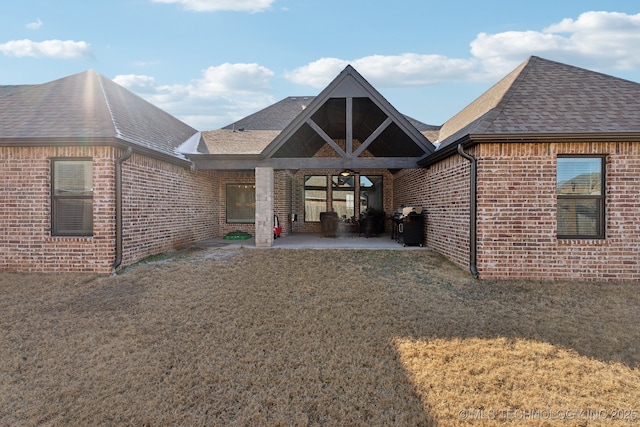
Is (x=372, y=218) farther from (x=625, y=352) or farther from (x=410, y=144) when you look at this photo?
(x=625, y=352)

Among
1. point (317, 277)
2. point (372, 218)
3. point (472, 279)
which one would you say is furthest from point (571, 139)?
point (372, 218)

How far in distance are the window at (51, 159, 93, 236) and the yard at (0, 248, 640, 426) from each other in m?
1.08

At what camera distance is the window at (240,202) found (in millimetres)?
13281

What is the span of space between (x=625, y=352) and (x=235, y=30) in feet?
35.7

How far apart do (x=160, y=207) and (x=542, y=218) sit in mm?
8935

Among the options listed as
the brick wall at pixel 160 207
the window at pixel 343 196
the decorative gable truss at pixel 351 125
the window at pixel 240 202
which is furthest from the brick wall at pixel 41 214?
the window at pixel 343 196

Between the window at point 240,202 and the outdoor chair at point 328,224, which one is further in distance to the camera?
the window at point 240,202

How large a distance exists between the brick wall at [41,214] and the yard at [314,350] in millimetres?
450

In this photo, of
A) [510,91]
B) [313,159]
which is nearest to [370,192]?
[313,159]

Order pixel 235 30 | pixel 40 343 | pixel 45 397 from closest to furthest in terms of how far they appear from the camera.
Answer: pixel 45 397 → pixel 40 343 → pixel 235 30

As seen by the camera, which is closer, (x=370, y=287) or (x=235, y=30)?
(x=370, y=287)

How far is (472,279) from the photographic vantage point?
6578 millimetres

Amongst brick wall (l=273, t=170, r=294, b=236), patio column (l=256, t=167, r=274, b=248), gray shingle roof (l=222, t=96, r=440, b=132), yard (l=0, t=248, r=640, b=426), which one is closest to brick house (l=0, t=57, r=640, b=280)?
patio column (l=256, t=167, r=274, b=248)

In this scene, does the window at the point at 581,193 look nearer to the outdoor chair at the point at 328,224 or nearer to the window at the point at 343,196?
the outdoor chair at the point at 328,224
